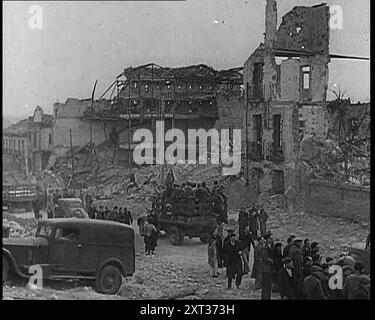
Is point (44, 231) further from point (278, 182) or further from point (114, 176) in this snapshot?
point (278, 182)

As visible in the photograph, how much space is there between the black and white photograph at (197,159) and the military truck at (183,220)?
1cm

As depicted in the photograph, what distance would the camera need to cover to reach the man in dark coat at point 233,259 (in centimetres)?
468

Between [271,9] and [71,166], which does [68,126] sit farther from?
[271,9]

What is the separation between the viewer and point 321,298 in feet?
14.9

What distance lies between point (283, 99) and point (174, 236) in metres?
1.34

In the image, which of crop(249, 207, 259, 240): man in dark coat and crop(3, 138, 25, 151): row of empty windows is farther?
crop(249, 207, 259, 240): man in dark coat

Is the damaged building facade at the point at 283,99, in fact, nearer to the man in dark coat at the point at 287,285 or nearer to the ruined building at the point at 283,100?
the ruined building at the point at 283,100

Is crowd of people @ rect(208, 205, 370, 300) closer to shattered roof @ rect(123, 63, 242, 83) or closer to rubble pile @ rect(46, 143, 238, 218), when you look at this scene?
rubble pile @ rect(46, 143, 238, 218)

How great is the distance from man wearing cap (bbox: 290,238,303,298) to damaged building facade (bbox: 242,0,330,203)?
380 mm

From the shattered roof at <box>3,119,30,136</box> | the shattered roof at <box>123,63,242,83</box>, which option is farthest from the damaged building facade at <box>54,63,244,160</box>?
the shattered roof at <box>3,119,30,136</box>

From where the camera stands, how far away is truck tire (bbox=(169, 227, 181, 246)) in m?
4.84
